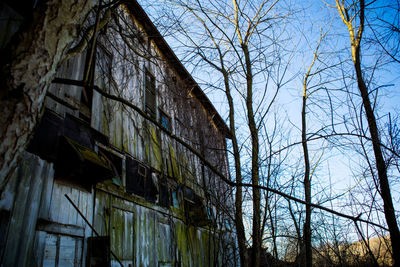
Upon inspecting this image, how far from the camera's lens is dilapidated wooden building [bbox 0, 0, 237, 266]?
3518 mm

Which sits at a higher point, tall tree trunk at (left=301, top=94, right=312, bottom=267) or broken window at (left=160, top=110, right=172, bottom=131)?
broken window at (left=160, top=110, right=172, bottom=131)

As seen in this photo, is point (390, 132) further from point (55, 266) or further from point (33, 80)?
point (55, 266)

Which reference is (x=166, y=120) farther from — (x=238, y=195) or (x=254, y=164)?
(x=254, y=164)

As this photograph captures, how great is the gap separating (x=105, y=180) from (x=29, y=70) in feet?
13.6

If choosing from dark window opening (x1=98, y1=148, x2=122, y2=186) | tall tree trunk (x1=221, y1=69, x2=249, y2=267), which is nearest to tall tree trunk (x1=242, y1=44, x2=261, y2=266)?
tall tree trunk (x1=221, y1=69, x2=249, y2=267)

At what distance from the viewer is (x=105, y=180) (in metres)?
5.32

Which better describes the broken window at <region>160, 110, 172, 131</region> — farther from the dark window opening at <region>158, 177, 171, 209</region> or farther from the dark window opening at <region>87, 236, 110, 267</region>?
the dark window opening at <region>87, 236, 110, 267</region>

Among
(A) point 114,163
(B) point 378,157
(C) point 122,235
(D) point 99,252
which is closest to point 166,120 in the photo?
(A) point 114,163

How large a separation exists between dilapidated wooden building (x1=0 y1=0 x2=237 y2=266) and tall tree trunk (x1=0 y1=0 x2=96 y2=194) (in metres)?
0.25

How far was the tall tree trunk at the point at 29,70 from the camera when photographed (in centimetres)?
140

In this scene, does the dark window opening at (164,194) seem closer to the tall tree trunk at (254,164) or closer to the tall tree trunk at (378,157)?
the tall tree trunk at (254,164)

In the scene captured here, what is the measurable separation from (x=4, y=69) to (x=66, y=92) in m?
3.98

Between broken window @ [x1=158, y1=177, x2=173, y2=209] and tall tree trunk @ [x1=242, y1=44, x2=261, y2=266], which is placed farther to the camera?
broken window @ [x1=158, y1=177, x2=173, y2=209]

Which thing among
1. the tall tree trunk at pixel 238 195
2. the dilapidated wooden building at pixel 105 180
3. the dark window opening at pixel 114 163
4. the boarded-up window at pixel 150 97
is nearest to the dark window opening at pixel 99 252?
the dilapidated wooden building at pixel 105 180
